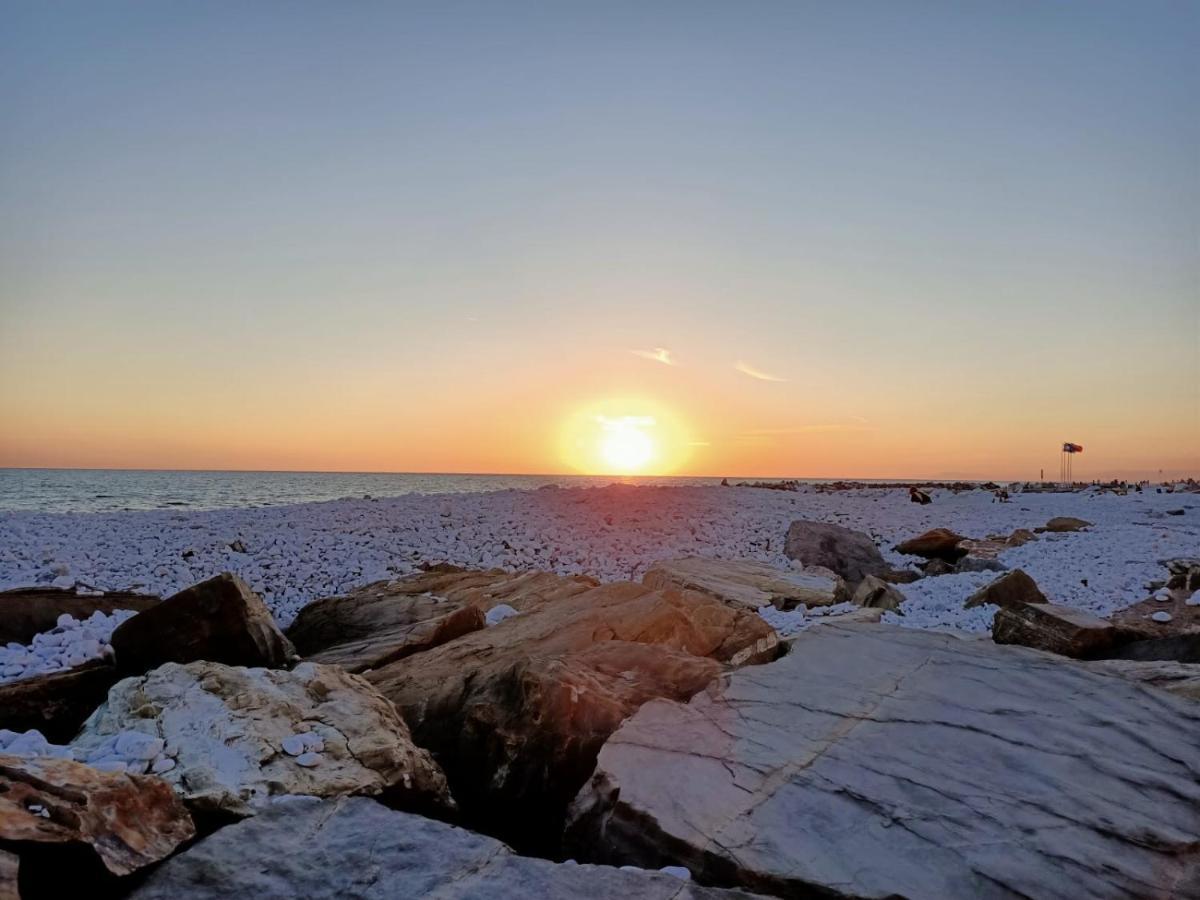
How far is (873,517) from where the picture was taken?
70.3ft

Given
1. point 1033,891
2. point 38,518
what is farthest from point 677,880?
point 38,518

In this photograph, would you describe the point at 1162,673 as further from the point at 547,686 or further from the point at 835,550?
the point at 835,550

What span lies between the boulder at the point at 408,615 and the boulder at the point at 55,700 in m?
1.67

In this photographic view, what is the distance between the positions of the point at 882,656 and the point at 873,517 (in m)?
17.7

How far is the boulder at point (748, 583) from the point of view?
28.2ft

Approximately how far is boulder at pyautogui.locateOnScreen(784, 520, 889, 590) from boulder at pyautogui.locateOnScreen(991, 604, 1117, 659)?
7.26 metres

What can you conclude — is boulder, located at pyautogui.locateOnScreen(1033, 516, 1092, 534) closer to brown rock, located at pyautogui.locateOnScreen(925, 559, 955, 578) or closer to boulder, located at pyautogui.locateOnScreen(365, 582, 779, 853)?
brown rock, located at pyautogui.locateOnScreen(925, 559, 955, 578)

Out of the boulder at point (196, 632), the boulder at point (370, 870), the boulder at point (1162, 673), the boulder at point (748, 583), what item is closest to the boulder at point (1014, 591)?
the boulder at point (748, 583)

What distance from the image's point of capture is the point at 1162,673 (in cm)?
470

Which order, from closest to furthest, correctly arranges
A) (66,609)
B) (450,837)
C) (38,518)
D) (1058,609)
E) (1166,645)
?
(450,837) → (1166,645) → (1058,609) → (66,609) → (38,518)

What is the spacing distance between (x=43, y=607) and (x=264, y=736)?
4.70m

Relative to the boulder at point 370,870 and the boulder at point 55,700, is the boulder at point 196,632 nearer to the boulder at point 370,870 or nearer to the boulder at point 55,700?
the boulder at point 55,700

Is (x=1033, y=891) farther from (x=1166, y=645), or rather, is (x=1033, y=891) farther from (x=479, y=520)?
(x=479, y=520)

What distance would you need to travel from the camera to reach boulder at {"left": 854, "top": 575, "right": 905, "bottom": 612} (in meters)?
9.10
